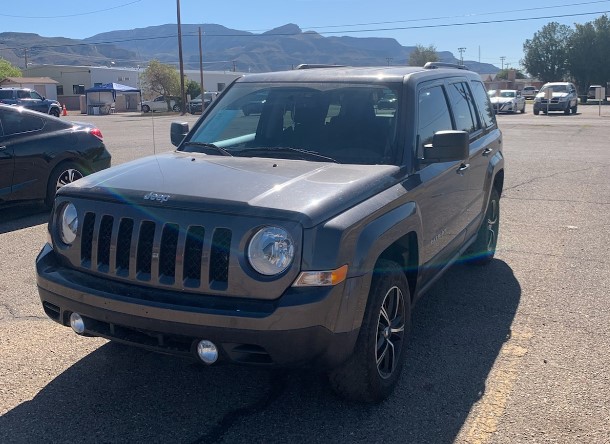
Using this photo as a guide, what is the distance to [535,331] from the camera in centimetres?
488

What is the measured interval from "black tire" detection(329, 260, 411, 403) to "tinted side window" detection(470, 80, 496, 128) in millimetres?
3041

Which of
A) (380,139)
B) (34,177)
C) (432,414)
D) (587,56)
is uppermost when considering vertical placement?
(587,56)

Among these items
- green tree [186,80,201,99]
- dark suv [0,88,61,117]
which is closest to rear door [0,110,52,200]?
dark suv [0,88,61,117]

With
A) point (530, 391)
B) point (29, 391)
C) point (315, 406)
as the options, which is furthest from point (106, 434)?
point (530, 391)

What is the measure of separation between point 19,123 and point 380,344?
652cm

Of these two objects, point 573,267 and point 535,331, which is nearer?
point 535,331

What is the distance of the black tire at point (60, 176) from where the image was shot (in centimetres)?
871

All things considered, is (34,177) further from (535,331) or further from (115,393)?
(535,331)

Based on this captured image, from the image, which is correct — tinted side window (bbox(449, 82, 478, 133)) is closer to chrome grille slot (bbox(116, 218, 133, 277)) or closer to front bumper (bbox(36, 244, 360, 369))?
front bumper (bbox(36, 244, 360, 369))

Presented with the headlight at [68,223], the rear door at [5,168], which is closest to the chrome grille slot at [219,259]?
the headlight at [68,223]

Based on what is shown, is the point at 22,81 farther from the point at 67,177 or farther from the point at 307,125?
the point at 307,125

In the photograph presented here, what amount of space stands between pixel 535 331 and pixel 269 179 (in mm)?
2428

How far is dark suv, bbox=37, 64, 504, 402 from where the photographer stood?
3193 millimetres

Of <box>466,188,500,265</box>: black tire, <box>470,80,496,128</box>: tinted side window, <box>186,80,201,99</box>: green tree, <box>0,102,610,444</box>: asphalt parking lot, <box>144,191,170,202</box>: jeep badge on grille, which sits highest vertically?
<box>186,80,201,99</box>: green tree
